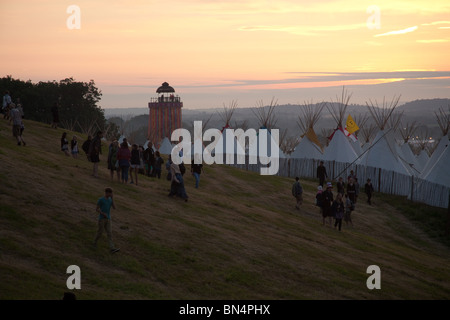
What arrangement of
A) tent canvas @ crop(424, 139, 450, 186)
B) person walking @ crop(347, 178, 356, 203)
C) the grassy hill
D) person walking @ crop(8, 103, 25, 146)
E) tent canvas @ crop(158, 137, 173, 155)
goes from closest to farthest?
1. the grassy hill
2. person walking @ crop(8, 103, 25, 146)
3. person walking @ crop(347, 178, 356, 203)
4. tent canvas @ crop(424, 139, 450, 186)
5. tent canvas @ crop(158, 137, 173, 155)

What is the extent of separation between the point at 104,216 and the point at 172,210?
5271 mm

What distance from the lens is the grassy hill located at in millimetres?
12781

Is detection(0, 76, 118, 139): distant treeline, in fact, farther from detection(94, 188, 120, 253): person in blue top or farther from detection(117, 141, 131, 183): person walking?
detection(94, 188, 120, 253): person in blue top

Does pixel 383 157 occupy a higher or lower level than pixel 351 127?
lower

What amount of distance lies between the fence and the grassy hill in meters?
5.97

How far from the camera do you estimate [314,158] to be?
39.9 meters

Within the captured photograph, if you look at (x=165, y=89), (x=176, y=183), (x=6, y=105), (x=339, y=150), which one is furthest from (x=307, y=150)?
(x=165, y=89)

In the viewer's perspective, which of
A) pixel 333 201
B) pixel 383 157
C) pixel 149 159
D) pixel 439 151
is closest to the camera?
pixel 333 201

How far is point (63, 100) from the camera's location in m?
57.5

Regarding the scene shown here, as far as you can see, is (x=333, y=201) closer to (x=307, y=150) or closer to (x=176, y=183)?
(x=176, y=183)

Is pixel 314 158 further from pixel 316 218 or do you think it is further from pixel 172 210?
pixel 172 210

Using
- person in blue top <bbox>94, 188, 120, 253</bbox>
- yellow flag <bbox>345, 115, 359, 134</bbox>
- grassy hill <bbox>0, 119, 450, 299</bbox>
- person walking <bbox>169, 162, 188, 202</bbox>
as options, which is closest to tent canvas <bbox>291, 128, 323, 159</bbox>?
yellow flag <bbox>345, 115, 359, 134</bbox>

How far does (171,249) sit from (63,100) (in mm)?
45422
